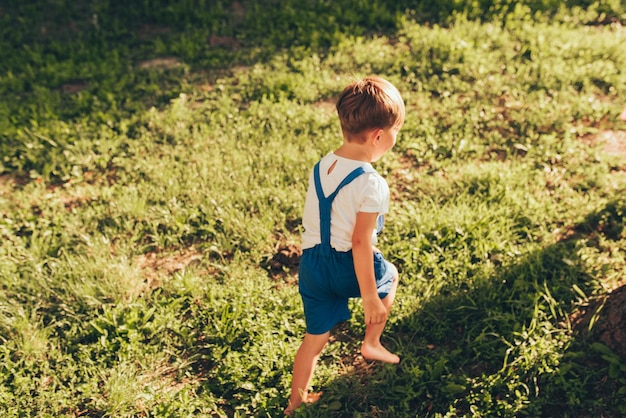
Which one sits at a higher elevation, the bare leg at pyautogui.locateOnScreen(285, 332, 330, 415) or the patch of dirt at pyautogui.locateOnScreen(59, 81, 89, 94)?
the patch of dirt at pyautogui.locateOnScreen(59, 81, 89, 94)

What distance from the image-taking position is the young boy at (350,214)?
8.54 ft

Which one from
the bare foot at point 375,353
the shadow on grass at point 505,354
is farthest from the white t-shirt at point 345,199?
the shadow on grass at point 505,354

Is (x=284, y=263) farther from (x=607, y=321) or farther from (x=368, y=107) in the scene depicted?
(x=607, y=321)

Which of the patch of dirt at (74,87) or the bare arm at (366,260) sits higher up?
the bare arm at (366,260)

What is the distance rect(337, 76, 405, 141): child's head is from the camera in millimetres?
2576

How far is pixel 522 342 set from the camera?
137 inches

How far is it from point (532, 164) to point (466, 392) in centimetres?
251

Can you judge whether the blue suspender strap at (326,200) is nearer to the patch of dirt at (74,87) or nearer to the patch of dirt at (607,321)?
the patch of dirt at (607,321)

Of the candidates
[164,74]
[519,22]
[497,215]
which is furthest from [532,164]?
[164,74]

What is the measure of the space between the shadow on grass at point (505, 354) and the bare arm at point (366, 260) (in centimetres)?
81

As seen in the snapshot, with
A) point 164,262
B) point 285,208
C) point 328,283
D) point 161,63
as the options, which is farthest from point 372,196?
point 161,63

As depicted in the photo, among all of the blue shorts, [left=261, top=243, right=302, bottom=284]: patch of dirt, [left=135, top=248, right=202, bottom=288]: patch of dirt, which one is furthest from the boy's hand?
[left=135, top=248, right=202, bottom=288]: patch of dirt

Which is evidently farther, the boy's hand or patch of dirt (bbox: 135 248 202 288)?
patch of dirt (bbox: 135 248 202 288)

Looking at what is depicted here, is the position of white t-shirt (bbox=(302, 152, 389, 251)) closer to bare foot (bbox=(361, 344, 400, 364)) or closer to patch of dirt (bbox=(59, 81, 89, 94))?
bare foot (bbox=(361, 344, 400, 364))
